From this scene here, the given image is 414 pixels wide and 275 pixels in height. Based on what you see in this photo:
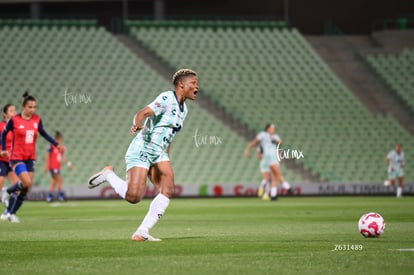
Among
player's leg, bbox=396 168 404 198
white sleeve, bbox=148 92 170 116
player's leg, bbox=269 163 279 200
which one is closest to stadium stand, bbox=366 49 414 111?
player's leg, bbox=396 168 404 198

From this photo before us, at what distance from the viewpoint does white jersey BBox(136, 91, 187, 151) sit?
12195 millimetres

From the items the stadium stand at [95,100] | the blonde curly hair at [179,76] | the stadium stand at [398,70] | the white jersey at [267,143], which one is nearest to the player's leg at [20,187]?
the blonde curly hair at [179,76]

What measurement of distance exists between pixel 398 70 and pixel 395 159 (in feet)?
27.3

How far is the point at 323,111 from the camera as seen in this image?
38750 millimetres

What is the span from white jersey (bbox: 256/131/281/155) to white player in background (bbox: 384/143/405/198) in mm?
6541

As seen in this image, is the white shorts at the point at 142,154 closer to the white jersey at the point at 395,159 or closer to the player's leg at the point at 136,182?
the player's leg at the point at 136,182

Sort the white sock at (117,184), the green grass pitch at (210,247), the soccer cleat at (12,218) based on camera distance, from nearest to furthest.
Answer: the green grass pitch at (210,247), the white sock at (117,184), the soccer cleat at (12,218)

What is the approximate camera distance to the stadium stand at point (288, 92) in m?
37.3

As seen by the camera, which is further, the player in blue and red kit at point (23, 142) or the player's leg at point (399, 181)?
the player's leg at point (399, 181)

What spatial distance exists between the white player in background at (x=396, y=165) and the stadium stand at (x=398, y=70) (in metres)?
6.00

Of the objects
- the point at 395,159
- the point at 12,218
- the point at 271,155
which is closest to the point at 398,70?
the point at 395,159

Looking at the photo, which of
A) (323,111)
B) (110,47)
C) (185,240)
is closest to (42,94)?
(110,47)

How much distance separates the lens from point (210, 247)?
1124 cm

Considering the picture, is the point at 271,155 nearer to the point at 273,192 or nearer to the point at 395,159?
A: the point at 273,192
